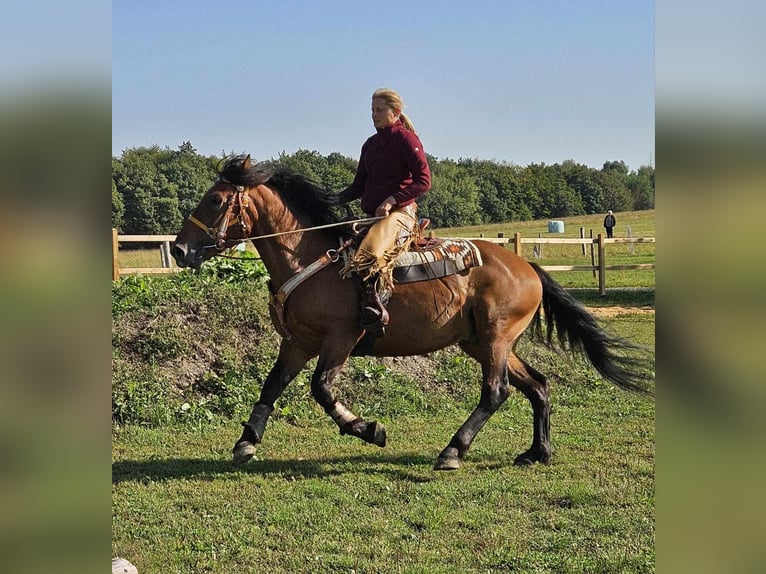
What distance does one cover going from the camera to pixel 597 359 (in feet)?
25.9

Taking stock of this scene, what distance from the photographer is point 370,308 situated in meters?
6.75

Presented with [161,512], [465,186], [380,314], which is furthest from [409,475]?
[465,186]

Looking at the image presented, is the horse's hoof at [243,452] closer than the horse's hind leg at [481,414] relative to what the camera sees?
Yes

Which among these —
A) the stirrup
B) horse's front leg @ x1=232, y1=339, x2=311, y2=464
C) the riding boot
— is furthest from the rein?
horse's front leg @ x1=232, y1=339, x2=311, y2=464

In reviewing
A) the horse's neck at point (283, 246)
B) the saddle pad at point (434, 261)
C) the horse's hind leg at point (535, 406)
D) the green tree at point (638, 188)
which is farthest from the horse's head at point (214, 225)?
the green tree at point (638, 188)

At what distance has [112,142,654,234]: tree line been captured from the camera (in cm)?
4272

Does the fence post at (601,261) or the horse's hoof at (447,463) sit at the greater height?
the fence post at (601,261)

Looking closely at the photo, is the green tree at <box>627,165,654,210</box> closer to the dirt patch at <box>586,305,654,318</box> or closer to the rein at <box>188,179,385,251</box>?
the dirt patch at <box>586,305,654,318</box>

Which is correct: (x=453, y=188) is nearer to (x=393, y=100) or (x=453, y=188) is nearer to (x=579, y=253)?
(x=579, y=253)

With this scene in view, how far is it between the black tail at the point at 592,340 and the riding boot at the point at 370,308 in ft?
6.16

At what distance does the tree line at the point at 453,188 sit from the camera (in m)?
42.7

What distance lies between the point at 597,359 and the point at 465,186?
43890mm

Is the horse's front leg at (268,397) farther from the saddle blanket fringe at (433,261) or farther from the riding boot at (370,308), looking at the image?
the saddle blanket fringe at (433,261)

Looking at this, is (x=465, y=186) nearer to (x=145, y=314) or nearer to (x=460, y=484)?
(x=145, y=314)
